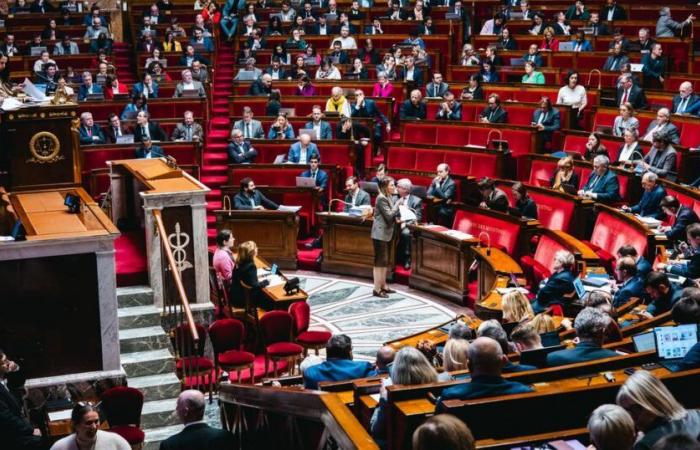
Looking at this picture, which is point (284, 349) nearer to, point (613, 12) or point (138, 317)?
point (138, 317)

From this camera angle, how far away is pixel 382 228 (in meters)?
10.5

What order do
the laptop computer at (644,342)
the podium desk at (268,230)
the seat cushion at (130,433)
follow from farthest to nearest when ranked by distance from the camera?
1. the podium desk at (268,230)
2. the seat cushion at (130,433)
3. the laptop computer at (644,342)

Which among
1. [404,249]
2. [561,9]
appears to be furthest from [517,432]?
[561,9]

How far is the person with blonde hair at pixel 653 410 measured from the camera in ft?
12.3

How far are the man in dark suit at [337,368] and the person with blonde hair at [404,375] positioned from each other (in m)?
1.13

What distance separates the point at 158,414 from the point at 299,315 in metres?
1.47

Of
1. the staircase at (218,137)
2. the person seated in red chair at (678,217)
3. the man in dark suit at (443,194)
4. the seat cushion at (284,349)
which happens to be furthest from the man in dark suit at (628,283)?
the staircase at (218,137)

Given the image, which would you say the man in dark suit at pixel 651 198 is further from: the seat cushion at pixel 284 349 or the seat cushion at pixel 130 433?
the seat cushion at pixel 130 433

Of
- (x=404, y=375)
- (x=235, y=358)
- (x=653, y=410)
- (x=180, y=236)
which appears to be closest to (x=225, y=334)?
(x=235, y=358)

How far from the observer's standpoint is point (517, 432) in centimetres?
424

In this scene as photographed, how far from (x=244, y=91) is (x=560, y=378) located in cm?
1076

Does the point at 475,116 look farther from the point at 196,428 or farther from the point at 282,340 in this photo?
the point at 196,428

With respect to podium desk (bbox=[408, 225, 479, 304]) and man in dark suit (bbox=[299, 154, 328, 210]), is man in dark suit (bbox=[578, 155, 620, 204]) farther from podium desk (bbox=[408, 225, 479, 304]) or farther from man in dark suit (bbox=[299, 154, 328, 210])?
man in dark suit (bbox=[299, 154, 328, 210])

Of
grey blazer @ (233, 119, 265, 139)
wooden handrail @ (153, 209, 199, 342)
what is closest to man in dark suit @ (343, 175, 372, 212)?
grey blazer @ (233, 119, 265, 139)
